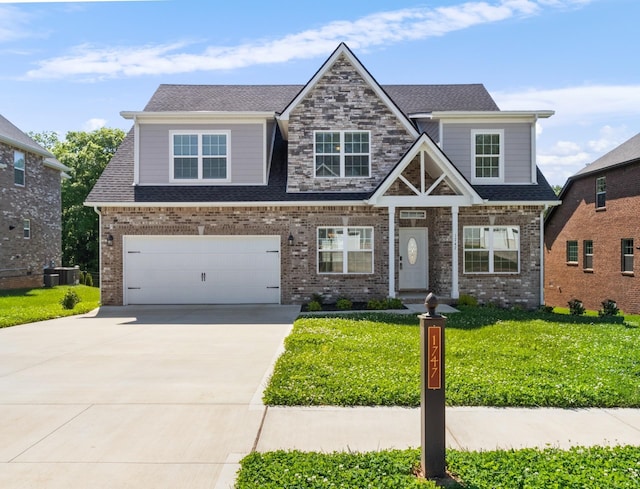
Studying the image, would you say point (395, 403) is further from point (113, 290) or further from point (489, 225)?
point (113, 290)

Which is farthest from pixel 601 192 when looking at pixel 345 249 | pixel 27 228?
pixel 27 228

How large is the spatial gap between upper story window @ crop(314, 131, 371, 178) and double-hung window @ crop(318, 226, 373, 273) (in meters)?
1.97

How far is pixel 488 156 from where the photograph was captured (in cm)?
1745

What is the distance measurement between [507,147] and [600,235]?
428 inches

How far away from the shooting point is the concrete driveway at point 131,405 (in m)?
4.57

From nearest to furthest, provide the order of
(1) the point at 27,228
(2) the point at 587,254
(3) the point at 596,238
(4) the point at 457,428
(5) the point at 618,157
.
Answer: (4) the point at 457,428 → (5) the point at 618,157 → (3) the point at 596,238 → (1) the point at 27,228 → (2) the point at 587,254

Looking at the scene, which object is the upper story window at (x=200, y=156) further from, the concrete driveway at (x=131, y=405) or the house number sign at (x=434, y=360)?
the house number sign at (x=434, y=360)

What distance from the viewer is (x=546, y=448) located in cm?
491

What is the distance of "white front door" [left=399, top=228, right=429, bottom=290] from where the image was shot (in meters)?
17.7

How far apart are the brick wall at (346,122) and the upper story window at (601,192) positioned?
1342 centimetres

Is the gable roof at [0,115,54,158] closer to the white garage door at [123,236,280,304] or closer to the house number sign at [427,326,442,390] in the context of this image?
the white garage door at [123,236,280,304]

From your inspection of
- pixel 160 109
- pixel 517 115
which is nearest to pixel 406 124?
pixel 517 115

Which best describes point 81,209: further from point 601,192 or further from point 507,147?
point 601,192

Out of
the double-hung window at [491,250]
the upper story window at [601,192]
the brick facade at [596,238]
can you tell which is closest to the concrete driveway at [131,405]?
the double-hung window at [491,250]
